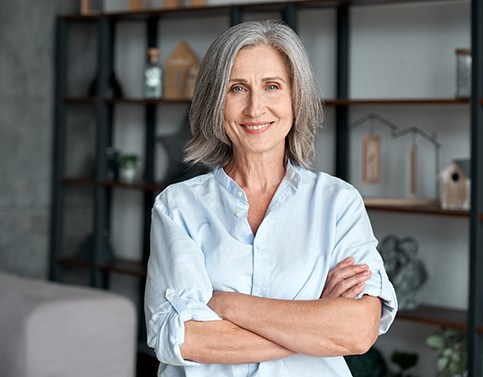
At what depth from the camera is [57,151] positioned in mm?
5586

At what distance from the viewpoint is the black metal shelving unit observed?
12.6 feet

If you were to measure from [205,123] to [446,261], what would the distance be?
8.57 ft

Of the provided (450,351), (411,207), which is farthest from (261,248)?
(450,351)

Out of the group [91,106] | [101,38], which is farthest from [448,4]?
[91,106]

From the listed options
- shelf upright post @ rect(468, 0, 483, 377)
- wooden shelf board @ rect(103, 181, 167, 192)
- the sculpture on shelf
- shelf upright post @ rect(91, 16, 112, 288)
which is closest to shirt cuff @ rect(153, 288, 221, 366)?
shelf upright post @ rect(468, 0, 483, 377)

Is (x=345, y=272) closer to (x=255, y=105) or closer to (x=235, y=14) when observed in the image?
(x=255, y=105)

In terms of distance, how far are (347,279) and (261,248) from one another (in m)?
0.18

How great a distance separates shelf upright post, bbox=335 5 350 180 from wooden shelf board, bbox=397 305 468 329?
0.79 meters

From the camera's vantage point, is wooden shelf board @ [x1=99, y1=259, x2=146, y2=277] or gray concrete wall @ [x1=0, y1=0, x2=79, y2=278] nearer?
wooden shelf board @ [x1=99, y1=259, x2=146, y2=277]

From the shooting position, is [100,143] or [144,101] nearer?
[144,101]

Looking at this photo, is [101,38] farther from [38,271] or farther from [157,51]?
[38,271]

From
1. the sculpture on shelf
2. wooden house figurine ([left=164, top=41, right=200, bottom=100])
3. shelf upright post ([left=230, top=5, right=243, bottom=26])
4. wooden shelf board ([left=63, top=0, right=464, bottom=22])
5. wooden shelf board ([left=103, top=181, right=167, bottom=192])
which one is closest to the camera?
the sculpture on shelf

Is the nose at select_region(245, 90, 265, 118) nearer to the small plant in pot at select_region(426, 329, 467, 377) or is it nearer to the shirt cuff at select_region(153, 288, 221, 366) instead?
the shirt cuff at select_region(153, 288, 221, 366)

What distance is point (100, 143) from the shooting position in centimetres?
537
